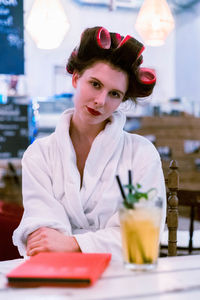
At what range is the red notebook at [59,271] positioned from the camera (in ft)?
2.93

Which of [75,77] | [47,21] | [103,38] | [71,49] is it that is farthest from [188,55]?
[103,38]

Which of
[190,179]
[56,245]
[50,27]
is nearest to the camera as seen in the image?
[56,245]

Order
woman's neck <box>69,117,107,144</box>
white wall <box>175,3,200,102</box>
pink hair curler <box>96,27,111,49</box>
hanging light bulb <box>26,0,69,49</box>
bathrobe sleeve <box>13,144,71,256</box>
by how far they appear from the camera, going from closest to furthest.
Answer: bathrobe sleeve <box>13,144,71,256</box>
pink hair curler <box>96,27,111,49</box>
woman's neck <box>69,117,107,144</box>
hanging light bulb <box>26,0,69,49</box>
white wall <box>175,3,200,102</box>

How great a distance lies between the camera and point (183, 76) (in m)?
10.7

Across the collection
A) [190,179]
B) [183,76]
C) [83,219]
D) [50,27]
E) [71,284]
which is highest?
[50,27]

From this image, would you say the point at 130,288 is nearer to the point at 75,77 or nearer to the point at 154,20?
the point at 75,77

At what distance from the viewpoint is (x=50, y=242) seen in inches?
49.9

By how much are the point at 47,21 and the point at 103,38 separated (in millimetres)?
1835

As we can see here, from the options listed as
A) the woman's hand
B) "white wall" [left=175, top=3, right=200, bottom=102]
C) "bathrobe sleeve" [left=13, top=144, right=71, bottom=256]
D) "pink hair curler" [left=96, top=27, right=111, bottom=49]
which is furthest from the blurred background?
the woman's hand

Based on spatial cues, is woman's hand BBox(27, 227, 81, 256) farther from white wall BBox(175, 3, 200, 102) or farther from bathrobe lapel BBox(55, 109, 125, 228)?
white wall BBox(175, 3, 200, 102)

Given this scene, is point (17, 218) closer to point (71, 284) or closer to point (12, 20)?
point (71, 284)

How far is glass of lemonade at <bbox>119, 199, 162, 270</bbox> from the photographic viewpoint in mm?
970

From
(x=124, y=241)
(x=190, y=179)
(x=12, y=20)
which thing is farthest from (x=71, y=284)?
(x=190, y=179)

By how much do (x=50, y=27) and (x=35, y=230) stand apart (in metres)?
2.23
